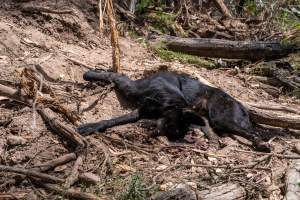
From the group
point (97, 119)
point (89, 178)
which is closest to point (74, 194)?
point (89, 178)

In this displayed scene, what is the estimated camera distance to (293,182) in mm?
4465

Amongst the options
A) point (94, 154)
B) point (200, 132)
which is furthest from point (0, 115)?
point (200, 132)

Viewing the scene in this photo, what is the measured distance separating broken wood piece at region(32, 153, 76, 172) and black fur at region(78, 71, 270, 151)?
96 cm

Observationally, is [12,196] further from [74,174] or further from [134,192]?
[134,192]

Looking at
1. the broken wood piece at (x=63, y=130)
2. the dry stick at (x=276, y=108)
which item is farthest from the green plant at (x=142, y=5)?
the broken wood piece at (x=63, y=130)

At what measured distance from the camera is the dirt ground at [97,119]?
4.36m

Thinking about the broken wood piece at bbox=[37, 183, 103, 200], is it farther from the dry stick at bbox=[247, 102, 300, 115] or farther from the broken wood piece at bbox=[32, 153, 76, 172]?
the dry stick at bbox=[247, 102, 300, 115]

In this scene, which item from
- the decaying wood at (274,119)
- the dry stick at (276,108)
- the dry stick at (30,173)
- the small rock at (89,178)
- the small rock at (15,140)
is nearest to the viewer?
the dry stick at (30,173)

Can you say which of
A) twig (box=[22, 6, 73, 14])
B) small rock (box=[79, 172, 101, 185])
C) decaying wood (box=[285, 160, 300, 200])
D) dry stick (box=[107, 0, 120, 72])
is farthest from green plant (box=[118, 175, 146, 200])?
twig (box=[22, 6, 73, 14])

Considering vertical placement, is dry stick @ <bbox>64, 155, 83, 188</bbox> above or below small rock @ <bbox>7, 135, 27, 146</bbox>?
below

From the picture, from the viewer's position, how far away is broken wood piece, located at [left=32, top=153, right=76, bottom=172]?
4.18 metres

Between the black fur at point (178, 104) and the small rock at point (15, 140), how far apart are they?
109cm

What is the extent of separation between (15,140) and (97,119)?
1111mm

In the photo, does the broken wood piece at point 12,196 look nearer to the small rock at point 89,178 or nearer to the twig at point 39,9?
the small rock at point 89,178
